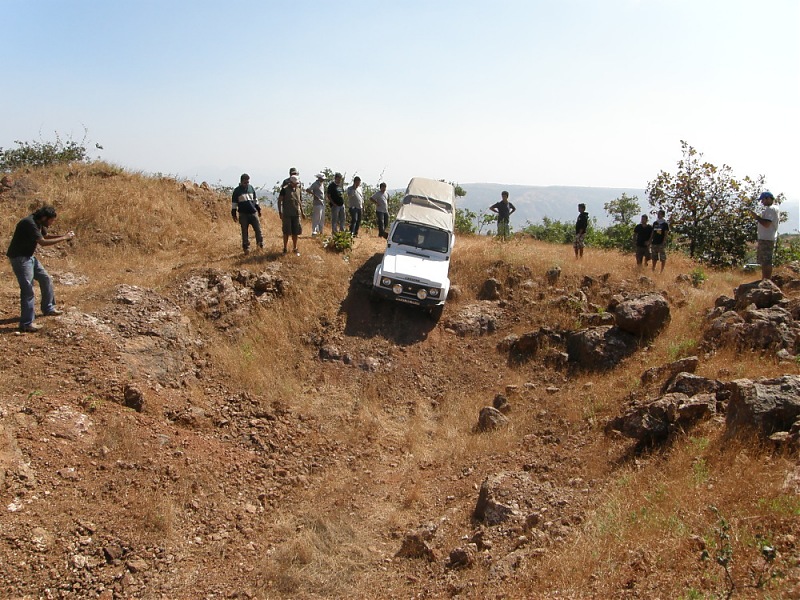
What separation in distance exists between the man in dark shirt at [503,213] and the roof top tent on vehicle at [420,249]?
193 centimetres

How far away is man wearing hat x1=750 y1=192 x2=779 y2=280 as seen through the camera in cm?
1047

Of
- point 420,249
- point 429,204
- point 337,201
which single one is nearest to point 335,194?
point 337,201

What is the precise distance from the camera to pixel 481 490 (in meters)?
6.91

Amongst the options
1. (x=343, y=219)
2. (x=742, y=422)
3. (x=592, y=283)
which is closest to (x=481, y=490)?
(x=742, y=422)

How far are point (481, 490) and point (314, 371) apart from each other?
A: 4347mm

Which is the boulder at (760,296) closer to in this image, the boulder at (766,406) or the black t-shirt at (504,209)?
the boulder at (766,406)

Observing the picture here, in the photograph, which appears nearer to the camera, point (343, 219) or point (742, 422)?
point (742, 422)

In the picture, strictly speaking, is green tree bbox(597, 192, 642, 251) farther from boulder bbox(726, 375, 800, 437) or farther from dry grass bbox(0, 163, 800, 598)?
boulder bbox(726, 375, 800, 437)

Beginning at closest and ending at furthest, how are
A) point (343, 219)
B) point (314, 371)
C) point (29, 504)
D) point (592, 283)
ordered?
point (29, 504)
point (314, 371)
point (592, 283)
point (343, 219)

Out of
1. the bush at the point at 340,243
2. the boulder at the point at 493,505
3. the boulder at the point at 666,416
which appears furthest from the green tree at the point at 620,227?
the boulder at the point at 493,505

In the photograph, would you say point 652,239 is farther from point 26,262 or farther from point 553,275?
point 26,262

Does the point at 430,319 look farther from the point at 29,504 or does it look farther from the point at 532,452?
the point at 29,504

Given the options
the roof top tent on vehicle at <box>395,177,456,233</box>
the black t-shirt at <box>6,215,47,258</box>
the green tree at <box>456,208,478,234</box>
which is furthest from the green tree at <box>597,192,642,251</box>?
the black t-shirt at <box>6,215,47,258</box>

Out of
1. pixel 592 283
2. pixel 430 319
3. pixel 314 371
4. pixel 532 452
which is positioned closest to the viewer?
pixel 532 452
